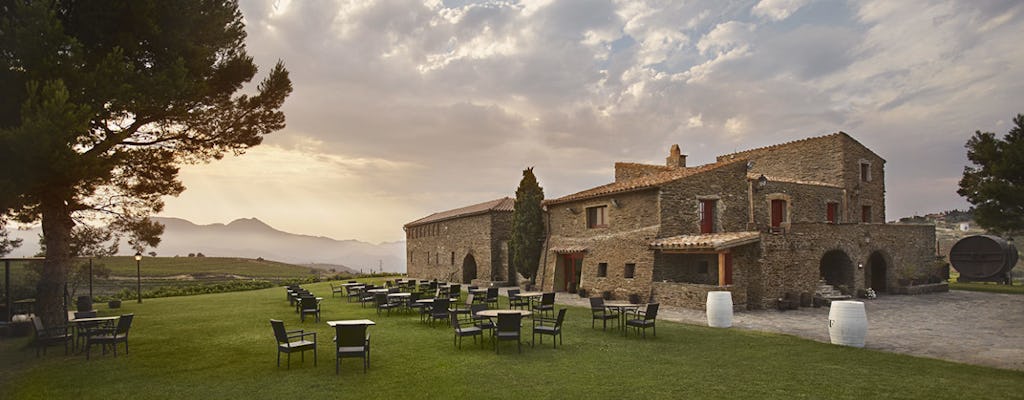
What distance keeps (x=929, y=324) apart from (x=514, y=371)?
1240 cm

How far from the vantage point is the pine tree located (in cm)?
2675

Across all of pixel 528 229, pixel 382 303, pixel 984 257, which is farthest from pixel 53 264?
pixel 984 257

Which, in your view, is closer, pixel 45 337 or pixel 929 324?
pixel 45 337

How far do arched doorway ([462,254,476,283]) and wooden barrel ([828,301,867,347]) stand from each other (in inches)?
905

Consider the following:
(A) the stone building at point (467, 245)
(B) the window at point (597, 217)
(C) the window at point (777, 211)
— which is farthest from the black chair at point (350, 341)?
(A) the stone building at point (467, 245)

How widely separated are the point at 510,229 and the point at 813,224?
15494mm

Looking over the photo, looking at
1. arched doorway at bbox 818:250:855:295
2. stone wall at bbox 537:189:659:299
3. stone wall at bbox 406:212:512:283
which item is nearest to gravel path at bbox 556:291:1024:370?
arched doorway at bbox 818:250:855:295

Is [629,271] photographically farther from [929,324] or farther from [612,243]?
[929,324]

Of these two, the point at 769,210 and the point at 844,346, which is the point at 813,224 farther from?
the point at 844,346

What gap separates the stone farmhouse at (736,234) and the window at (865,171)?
0.22 feet

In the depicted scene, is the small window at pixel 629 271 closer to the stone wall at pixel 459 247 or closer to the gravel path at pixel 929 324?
the gravel path at pixel 929 324

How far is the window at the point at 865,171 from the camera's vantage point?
91.6ft

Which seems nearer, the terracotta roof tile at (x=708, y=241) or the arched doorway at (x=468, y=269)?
the terracotta roof tile at (x=708, y=241)

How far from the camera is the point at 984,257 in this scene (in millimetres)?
28875
